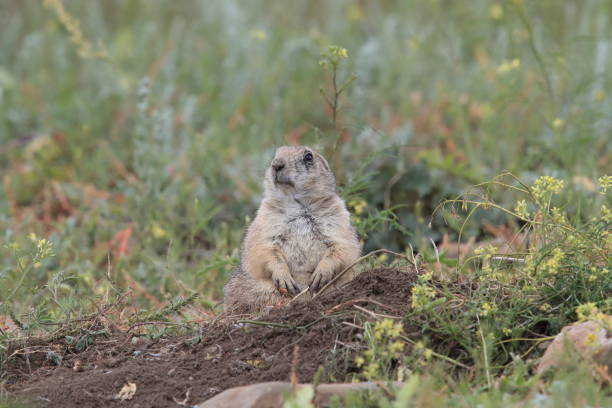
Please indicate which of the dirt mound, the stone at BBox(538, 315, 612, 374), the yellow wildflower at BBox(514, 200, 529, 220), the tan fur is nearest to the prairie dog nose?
the tan fur

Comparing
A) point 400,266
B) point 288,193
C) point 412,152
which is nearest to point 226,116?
point 412,152

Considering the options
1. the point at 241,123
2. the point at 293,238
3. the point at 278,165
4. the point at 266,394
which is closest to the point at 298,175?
the point at 278,165

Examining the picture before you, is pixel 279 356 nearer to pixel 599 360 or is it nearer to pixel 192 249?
pixel 599 360

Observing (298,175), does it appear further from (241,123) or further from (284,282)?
(241,123)

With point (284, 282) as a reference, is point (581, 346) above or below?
above

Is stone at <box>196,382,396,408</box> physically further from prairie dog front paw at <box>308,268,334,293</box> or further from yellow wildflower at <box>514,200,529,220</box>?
prairie dog front paw at <box>308,268,334,293</box>

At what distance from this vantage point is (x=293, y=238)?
5.31 metres

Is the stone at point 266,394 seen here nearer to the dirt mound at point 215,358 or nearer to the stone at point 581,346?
the dirt mound at point 215,358

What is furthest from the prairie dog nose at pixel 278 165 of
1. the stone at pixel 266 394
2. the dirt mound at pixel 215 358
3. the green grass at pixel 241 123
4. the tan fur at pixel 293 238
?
the stone at pixel 266 394

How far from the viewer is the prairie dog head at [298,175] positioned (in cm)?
537

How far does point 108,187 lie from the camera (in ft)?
→ 27.5

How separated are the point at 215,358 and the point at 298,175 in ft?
5.17

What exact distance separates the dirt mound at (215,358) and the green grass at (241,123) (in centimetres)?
49

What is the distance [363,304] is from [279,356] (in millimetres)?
519
